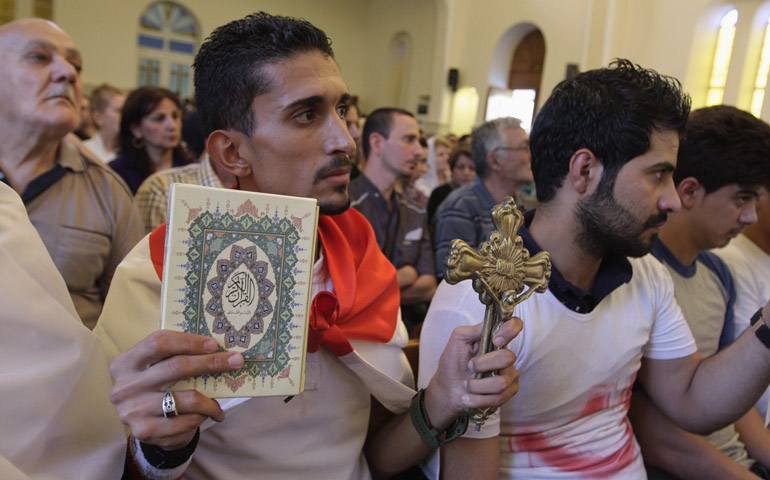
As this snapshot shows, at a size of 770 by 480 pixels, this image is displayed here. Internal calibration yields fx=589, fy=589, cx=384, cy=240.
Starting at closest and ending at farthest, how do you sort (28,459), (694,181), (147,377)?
(147,377) → (28,459) → (694,181)

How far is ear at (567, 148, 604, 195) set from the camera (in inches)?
62.5

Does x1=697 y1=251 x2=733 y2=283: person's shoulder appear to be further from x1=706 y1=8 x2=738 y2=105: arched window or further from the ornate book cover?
x1=706 y1=8 x2=738 y2=105: arched window

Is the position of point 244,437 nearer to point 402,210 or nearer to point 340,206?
point 340,206

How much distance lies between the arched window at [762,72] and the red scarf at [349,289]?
10863 mm

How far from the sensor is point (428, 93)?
16.0 m

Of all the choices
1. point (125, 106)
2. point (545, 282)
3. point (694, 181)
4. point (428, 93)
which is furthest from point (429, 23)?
point (545, 282)

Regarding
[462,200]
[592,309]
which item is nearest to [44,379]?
[592,309]

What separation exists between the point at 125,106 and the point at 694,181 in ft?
11.3

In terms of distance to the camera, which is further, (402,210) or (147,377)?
(402,210)

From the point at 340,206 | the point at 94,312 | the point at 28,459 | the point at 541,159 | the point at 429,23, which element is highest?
the point at 429,23

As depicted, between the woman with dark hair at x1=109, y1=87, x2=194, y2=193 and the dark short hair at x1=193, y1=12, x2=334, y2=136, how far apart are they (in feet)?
8.77

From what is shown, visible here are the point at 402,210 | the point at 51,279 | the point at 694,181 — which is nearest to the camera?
the point at 51,279

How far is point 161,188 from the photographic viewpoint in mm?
3166

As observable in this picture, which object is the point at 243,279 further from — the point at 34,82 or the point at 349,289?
the point at 34,82
